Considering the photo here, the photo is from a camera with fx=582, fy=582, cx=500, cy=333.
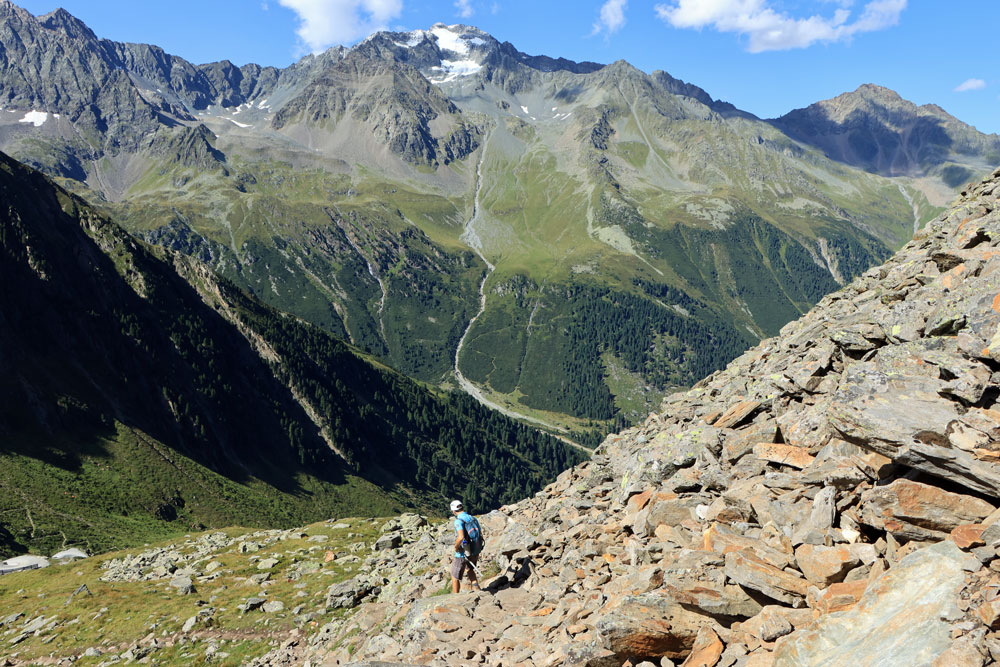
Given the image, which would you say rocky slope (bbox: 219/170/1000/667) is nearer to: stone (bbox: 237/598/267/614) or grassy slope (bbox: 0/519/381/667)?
grassy slope (bbox: 0/519/381/667)

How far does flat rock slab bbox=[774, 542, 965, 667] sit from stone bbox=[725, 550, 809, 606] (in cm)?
145

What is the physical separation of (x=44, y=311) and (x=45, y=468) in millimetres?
53189

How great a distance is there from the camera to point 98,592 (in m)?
48.7

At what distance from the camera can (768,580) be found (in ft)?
51.4

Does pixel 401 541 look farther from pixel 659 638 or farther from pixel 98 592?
pixel 659 638

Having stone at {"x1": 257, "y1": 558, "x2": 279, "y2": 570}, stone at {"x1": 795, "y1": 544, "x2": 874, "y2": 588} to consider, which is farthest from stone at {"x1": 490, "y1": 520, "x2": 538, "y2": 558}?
stone at {"x1": 257, "y1": 558, "x2": 279, "y2": 570}

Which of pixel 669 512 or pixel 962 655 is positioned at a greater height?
pixel 962 655

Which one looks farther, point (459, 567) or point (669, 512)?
point (459, 567)

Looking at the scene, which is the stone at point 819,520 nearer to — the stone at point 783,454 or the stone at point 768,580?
the stone at point 768,580

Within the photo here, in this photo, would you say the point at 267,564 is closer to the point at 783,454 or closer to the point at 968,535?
the point at 783,454

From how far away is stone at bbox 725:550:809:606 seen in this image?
15.4m

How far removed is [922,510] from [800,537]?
3166 millimetres

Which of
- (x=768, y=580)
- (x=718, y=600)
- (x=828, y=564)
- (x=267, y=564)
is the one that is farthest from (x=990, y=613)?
(x=267, y=564)

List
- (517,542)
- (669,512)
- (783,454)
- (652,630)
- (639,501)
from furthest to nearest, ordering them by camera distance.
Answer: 1. (517,542)
2. (639,501)
3. (669,512)
4. (783,454)
5. (652,630)
